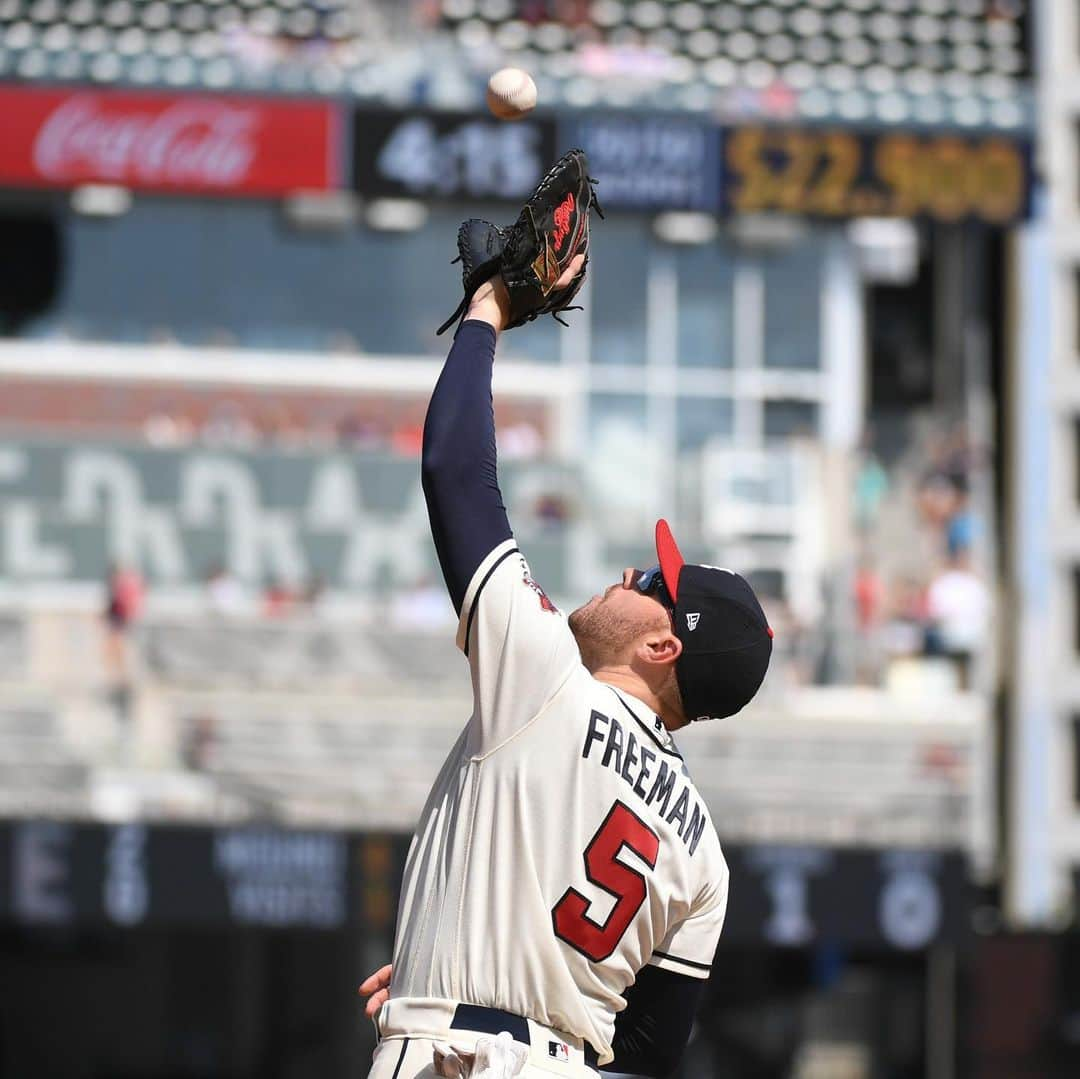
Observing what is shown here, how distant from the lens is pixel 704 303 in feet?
58.4

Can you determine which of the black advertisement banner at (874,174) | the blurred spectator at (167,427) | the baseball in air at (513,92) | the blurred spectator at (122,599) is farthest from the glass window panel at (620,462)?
the baseball in air at (513,92)

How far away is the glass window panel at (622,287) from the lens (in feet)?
58.0

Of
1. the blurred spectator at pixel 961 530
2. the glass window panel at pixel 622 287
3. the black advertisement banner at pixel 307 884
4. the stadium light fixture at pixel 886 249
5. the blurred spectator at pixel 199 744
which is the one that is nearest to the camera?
the black advertisement banner at pixel 307 884

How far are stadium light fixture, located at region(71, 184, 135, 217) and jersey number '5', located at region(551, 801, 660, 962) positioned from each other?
Answer: 15.0 m

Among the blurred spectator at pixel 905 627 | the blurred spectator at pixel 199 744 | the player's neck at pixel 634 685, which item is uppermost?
the player's neck at pixel 634 685

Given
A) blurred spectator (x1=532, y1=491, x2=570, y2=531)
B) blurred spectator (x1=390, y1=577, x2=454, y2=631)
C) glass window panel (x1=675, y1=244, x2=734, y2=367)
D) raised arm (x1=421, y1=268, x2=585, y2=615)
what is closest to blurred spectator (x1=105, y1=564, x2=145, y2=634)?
blurred spectator (x1=390, y1=577, x2=454, y2=631)

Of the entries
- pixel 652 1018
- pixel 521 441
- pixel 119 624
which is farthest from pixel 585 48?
pixel 652 1018

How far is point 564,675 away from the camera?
2918 millimetres

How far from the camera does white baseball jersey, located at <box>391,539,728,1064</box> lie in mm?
2879

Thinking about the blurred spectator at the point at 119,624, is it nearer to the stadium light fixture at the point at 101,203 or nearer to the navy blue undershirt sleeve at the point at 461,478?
the stadium light fixture at the point at 101,203

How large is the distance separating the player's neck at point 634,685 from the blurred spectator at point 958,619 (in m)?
13.0

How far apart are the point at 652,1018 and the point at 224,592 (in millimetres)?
12944

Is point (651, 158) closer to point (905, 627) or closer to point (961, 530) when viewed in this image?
point (961, 530)

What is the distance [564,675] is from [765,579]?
1410cm
